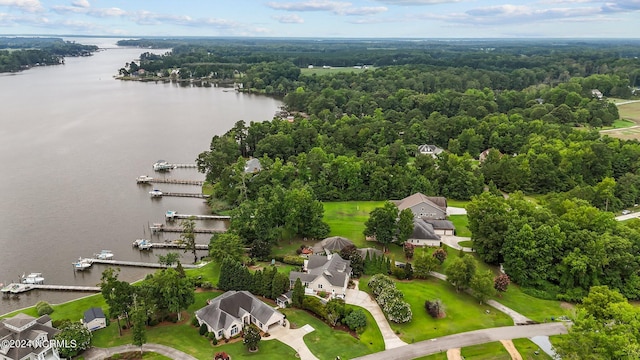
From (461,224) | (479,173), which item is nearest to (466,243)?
(461,224)

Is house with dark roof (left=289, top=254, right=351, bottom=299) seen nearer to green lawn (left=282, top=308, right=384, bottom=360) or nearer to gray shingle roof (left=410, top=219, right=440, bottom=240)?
green lawn (left=282, top=308, right=384, bottom=360)

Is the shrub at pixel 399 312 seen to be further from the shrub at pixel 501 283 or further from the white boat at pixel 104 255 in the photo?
the white boat at pixel 104 255

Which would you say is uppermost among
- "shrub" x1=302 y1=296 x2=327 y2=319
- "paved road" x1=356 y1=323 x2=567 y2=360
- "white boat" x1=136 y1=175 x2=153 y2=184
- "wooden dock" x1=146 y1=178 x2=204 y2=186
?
"white boat" x1=136 y1=175 x2=153 y2=184

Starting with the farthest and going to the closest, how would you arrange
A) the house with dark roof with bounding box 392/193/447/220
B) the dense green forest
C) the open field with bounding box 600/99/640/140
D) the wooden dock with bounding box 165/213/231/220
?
1. the open field with bounding box 600/99/640/140
2. the wooden dock with bounding box 165/213/231/220
3. the house with dark roof with bounding box 392/193/447/220
4. the dense green forest

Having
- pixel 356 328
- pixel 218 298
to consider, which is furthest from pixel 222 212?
pixel 356 328

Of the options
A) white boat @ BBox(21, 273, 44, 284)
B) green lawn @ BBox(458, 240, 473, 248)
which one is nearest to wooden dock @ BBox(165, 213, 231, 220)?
white boat @ BBox(21, 273, 44, 284)

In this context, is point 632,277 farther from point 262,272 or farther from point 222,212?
point 222,212

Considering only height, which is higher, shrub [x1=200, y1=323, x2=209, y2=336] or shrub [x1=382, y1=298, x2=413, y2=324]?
shrub [x1=382, y1=298, x2=413, y2=324]
